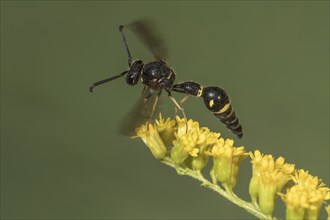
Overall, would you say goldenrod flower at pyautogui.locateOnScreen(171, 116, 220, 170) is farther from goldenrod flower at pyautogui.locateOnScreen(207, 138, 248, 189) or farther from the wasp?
the wasp

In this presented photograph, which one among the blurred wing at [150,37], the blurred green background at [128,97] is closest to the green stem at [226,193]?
the blurred wing at [150,37]

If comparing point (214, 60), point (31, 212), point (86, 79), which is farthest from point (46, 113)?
point (214, 60)

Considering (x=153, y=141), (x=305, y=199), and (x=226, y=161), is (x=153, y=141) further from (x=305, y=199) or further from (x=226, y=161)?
(x=305, y=199)

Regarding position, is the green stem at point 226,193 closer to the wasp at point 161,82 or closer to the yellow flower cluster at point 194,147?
the yellow flower cluster at point 194,147

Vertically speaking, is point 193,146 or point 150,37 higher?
point 150,37

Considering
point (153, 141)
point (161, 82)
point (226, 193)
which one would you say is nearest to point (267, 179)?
point (226, 193)
